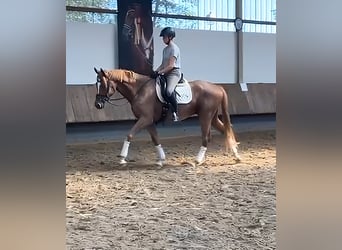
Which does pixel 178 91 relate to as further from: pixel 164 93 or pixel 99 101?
pixel 99 101

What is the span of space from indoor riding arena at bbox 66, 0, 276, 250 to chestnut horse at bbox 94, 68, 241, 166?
8.5 inches

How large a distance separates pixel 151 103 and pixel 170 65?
0.48 metres

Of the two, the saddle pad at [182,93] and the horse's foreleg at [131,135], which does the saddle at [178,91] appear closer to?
the saddle pad at [182,93]

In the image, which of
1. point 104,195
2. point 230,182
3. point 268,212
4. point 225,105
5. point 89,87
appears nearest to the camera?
point 268,212

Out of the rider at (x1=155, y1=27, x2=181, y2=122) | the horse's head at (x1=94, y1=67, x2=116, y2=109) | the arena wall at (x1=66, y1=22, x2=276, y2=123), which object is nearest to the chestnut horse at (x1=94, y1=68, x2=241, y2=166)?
the horse's head at (x1=94, y1=67, x2=116, y2=109)

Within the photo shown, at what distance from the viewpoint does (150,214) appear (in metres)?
3.68

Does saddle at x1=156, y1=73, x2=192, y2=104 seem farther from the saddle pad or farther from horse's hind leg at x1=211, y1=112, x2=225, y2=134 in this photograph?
horse's hind leg at x1=211, y1=112, x2=225, y2=134

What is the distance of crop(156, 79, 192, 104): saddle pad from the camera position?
636 centimetres

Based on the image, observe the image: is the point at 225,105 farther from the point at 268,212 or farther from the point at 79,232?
the point at 79,232

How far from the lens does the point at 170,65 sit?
20.3 feet

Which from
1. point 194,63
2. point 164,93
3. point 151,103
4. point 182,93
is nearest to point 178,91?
point 182,93
